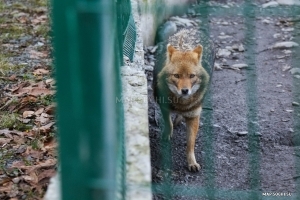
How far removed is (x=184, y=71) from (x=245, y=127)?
30.9 inches

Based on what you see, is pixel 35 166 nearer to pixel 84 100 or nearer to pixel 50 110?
pixel 50 110

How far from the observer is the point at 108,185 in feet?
5.44

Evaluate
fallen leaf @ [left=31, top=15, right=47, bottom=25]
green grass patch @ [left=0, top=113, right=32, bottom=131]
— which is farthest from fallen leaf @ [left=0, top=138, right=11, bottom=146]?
fallen leaf @ [left=31, top=15, right=47, bottom=25]

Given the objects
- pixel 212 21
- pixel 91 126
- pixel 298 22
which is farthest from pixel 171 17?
pixel 91 126

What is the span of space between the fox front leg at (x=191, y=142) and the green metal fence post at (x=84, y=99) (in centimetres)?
267

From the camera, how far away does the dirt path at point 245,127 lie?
414 centimetres

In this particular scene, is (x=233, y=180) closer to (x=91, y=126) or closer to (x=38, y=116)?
(x=38, y=116)

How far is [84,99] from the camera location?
1.68 m

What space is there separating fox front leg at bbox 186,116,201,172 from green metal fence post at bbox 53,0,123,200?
267 cm

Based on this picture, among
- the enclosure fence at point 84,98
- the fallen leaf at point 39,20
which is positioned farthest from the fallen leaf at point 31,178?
the fallen leaf at point 39,20

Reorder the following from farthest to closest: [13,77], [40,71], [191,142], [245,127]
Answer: [40,71], [13,77], [245,127], [191,142]

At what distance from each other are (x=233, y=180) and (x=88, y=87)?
2593 millimetres

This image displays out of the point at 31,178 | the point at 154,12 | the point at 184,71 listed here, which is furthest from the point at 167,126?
the point at 154,12

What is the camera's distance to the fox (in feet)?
14.7
